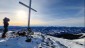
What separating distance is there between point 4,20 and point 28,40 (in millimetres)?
5528

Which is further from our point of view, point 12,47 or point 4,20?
point 4,20

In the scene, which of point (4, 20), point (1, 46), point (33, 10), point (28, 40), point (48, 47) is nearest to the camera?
point (1, 46)

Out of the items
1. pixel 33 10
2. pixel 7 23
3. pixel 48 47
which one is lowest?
pixel 48 47

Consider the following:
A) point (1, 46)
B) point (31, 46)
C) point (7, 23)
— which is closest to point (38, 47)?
point (31, 46)

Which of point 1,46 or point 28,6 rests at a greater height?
point 28,6

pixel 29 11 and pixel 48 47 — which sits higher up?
pixel 29 11

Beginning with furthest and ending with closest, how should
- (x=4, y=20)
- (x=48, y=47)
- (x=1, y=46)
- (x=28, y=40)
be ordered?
(x=4, y=20) → (x=28, y=40) → (x=48, y=47) → (x=1, y=46)

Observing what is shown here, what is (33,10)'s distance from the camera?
2102 centimetres

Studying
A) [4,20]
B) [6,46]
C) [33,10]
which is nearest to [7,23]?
[4,20]

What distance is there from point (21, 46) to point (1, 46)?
6.47 ft

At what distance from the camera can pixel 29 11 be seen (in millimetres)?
19922

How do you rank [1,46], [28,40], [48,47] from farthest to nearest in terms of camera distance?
[28,40] < [48,47] < [1,46]

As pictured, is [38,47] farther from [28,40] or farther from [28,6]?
[28,6]

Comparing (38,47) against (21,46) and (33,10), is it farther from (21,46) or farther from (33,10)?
(33,10)
